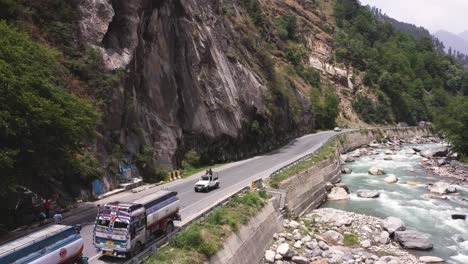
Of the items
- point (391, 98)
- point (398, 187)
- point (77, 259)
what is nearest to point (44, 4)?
point (77, 259)

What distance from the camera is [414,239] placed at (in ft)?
101

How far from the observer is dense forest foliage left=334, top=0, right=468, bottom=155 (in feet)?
393

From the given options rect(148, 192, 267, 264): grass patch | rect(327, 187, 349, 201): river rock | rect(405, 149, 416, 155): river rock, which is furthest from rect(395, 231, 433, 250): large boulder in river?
rect(405, 149, 416, 155): river rock

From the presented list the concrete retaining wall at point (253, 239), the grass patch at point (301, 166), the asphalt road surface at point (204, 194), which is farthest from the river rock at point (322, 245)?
the asphalt road surface at point (204, 194)

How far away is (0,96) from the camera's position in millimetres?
19000

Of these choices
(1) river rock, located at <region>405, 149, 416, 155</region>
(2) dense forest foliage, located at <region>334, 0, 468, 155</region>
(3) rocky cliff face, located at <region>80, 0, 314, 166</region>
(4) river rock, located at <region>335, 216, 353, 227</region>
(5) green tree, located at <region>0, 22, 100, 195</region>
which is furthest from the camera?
(2) dense forest foliage, located at <region>334, 0, 468, 155</region>

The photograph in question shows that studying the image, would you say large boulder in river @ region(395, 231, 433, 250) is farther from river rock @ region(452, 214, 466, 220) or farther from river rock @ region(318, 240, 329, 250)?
river rock @ region(452, 214, 466, 220)

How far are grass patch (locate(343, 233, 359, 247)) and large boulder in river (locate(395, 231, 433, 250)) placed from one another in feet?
11.7

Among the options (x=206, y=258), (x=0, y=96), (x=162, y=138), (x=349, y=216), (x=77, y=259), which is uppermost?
(x=0, y=96)

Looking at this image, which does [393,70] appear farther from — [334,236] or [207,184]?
[207,184]

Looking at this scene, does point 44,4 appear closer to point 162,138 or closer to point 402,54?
point 162,138

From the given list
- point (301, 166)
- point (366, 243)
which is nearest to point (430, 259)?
point (366, 243)

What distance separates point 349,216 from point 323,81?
82.0 meters

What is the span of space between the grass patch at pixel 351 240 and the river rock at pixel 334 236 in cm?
34
